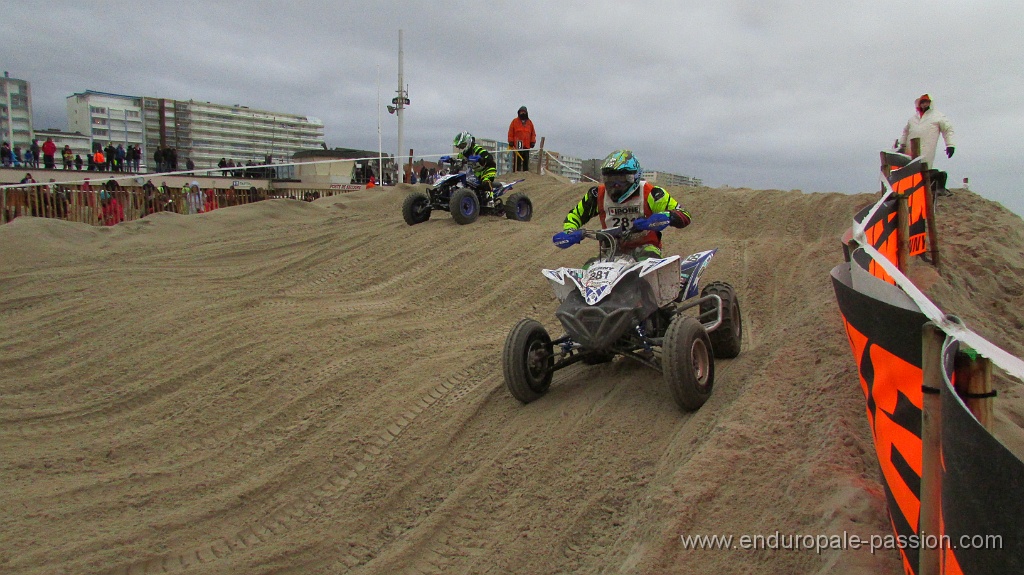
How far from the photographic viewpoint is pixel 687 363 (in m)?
3.97

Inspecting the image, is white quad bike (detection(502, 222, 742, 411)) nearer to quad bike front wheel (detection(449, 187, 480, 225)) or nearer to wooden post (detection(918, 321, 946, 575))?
wooden post (detection(918, 321, 946, 575))

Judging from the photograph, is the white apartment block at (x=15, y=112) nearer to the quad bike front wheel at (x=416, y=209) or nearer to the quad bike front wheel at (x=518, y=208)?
the quad bike front wheel at (x=416, y=209)

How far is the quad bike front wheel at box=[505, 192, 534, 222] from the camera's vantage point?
473 inches

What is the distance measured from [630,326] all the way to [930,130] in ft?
21.1

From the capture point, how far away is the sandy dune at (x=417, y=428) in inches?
124

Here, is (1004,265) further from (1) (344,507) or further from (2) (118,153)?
(2) (118,153)

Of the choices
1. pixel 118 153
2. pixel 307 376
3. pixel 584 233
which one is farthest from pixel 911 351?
pixel 118 153

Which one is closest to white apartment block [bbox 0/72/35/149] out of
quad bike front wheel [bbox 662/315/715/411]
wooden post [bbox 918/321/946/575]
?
quad bike front wheel [bbox 662/315/715/411]

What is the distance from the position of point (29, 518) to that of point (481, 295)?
5095 mm

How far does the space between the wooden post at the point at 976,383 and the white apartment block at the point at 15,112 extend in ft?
102

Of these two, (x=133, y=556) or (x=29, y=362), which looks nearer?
(x=133, y=556)

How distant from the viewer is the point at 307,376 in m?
5.75

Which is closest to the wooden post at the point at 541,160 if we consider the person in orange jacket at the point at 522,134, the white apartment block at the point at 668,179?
the person in orange jacket at the point at 522,134

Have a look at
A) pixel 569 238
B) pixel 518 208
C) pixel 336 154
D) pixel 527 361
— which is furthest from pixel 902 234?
pixel 336 154
